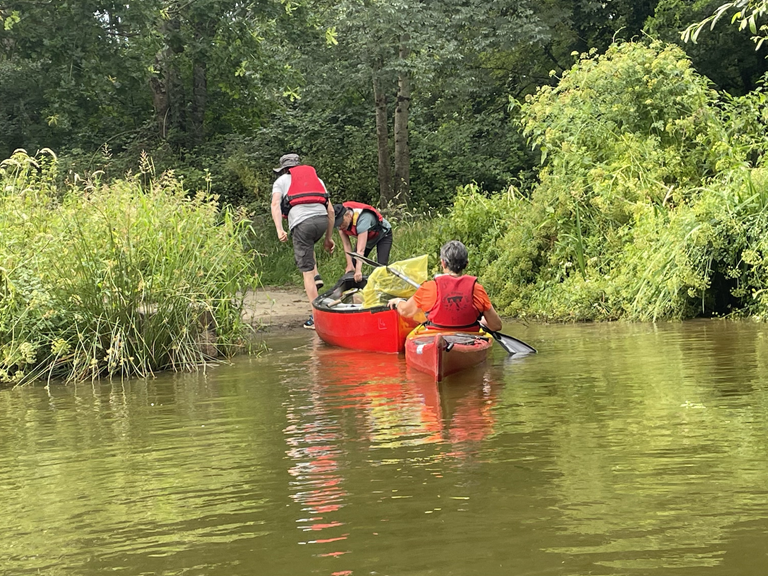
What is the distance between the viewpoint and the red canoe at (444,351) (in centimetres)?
821

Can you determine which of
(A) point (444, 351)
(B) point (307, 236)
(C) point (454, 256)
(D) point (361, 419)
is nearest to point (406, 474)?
(D) point (361, 419)

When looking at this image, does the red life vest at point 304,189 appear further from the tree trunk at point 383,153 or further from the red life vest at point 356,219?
the tree trunk at point 383,153

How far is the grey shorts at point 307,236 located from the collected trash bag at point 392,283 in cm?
197

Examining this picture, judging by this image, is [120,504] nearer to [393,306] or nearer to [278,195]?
[393,306]

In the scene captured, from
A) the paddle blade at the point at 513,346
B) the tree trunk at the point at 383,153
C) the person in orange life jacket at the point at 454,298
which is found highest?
the tree trunk at the point at 383,153

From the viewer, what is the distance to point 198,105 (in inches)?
1075

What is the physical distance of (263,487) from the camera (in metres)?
4.80

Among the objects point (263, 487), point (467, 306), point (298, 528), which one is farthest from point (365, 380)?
point (298, 528)

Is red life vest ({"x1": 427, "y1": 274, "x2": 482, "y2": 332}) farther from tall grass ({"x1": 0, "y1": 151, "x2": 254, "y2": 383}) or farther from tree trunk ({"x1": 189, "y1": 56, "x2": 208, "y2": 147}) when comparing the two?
tree trunk ({"x1": 189, "y1": 56, "x2": 208, "y2": 147})

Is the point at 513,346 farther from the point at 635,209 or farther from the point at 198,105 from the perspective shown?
the point at 198,105

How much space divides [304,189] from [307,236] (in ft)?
2.06

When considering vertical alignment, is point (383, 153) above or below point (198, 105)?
below

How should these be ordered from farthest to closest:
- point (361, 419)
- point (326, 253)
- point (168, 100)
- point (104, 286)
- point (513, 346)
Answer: point (168, 100) → point (326, 253) → point (513, 346) → point (104, 286) → point (361, 419)

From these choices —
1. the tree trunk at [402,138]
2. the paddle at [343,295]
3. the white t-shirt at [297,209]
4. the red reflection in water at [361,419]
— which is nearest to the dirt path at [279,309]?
the paddle at [343,295]
